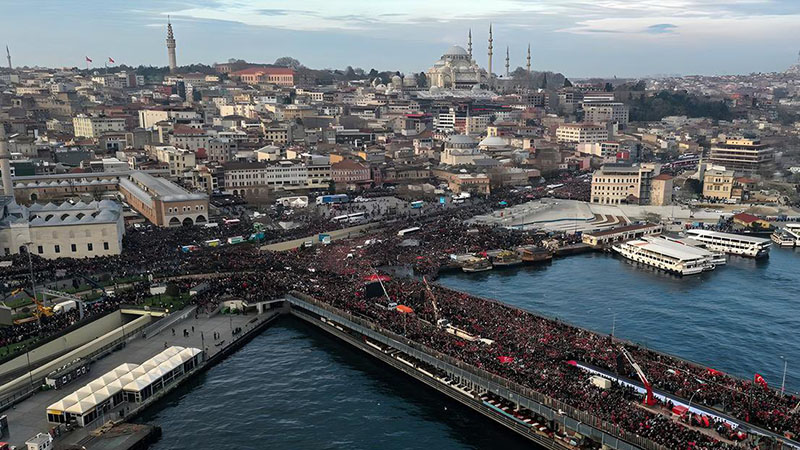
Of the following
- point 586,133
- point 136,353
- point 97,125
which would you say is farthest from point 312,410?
point 586,133

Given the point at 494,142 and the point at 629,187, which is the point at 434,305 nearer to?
the point at 629,187

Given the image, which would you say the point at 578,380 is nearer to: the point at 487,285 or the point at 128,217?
the point at 487,285

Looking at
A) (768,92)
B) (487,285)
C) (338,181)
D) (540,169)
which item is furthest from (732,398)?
(768,92)

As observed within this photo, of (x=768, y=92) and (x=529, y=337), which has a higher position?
(x=768, y=92)

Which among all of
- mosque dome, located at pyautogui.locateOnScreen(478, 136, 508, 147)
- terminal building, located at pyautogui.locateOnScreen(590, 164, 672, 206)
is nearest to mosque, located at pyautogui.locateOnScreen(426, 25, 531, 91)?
mosque dome, located at pyautogui.locateOnScreen(478, 136, 508, 147)

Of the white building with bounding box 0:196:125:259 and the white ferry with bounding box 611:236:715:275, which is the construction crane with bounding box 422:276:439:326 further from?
the white building with bounding box 0:196:125:259
